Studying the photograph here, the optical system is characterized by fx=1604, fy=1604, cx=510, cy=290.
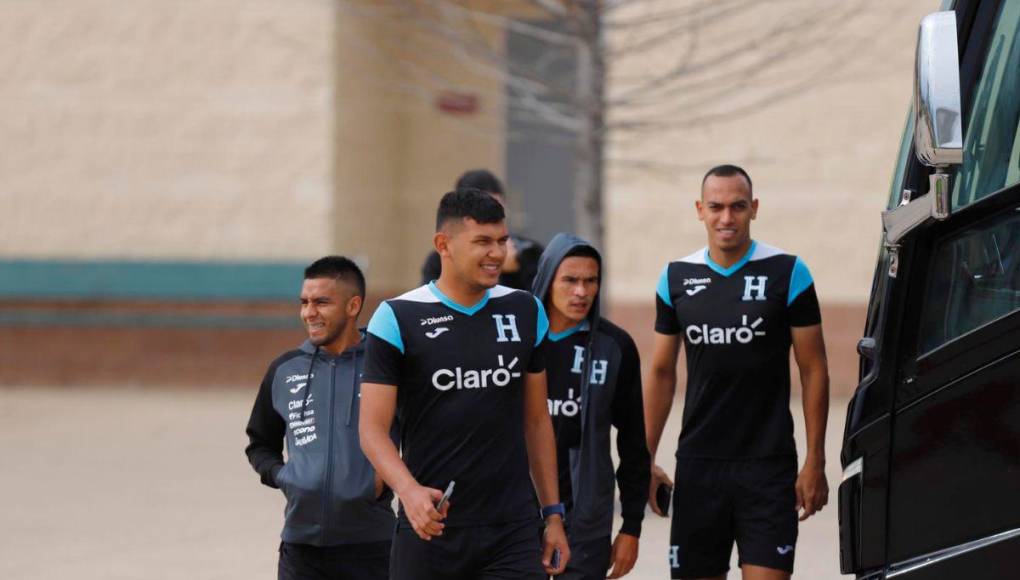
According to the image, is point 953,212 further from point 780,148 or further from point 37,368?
point 37,368

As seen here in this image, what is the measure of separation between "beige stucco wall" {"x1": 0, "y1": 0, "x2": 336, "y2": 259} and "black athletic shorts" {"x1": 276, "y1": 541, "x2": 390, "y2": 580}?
1075cm

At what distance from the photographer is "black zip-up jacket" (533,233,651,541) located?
557cm

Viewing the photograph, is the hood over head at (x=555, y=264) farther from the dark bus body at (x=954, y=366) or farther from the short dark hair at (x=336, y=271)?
the dark bus body at (x=954, y=366)

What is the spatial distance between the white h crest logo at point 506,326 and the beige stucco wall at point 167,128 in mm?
11383

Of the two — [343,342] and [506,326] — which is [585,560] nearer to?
[343,342]

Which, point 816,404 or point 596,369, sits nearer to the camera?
point 596,369

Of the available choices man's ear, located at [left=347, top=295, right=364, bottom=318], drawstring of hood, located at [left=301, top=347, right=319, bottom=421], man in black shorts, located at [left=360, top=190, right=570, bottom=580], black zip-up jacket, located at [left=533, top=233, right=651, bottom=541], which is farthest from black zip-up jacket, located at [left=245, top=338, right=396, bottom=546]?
black zip-up jacket, located at [left=533, top=233, right=651, bottom=541]

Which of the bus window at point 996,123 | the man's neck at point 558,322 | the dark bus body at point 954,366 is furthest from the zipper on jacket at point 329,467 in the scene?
the bus window at point 996,123

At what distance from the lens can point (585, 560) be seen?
5.57 m

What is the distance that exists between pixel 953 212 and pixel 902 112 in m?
10.9

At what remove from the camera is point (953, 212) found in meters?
4.33

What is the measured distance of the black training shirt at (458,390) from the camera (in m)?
4.63

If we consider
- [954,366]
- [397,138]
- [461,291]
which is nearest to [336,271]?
[461,291]

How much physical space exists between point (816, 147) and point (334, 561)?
10529mm
